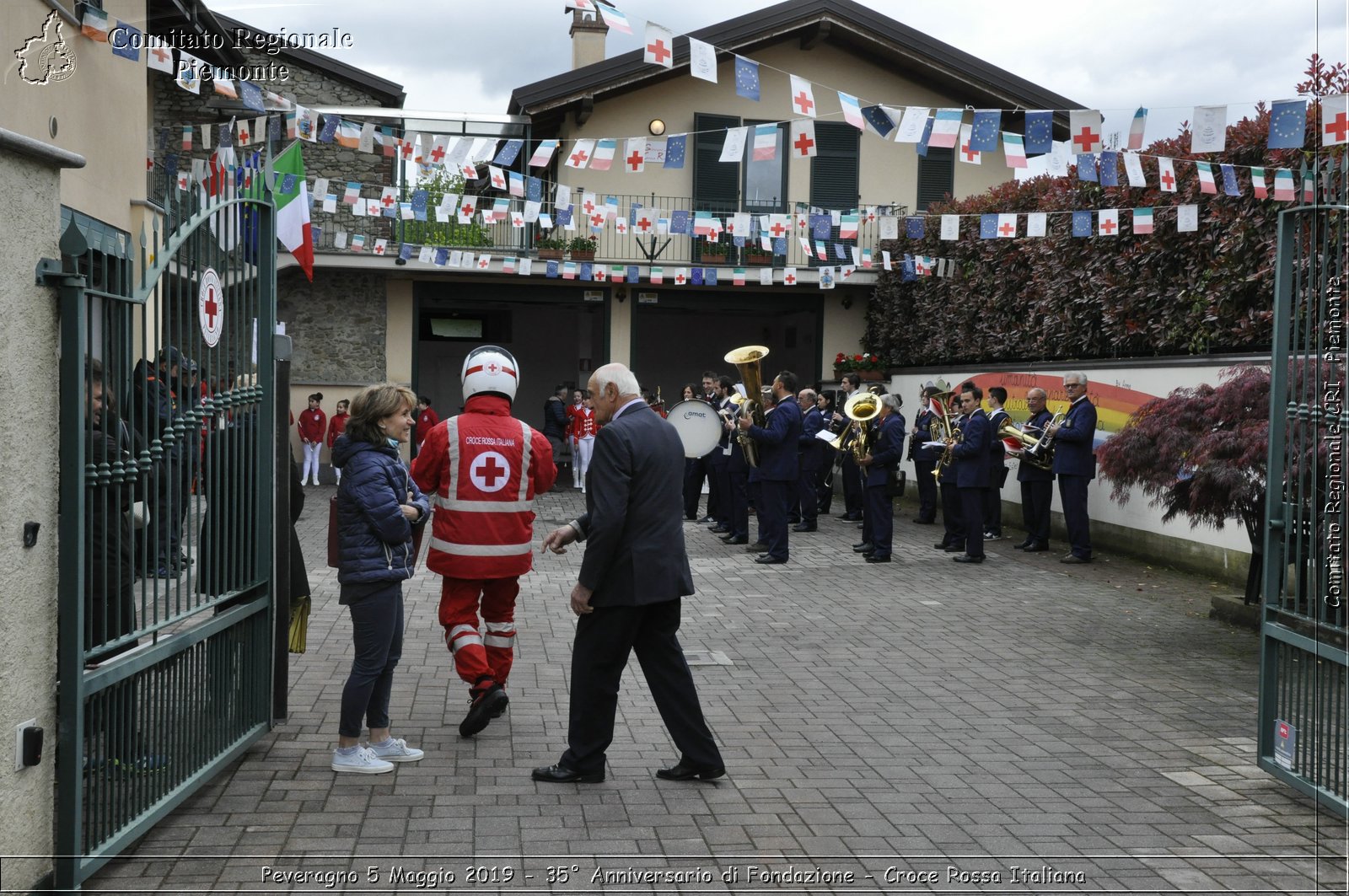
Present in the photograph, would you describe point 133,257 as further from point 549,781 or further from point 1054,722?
point 1054,722

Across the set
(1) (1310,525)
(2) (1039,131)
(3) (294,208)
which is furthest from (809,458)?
(1) (1310,525)

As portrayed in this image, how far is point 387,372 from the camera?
24.3 meters

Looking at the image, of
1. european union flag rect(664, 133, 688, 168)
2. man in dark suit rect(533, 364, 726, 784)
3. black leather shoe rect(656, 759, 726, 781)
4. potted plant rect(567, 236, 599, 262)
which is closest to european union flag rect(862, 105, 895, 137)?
european union flag rect(664, 133, 688, 168)

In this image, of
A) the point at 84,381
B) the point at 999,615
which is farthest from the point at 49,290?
the point at 999,615

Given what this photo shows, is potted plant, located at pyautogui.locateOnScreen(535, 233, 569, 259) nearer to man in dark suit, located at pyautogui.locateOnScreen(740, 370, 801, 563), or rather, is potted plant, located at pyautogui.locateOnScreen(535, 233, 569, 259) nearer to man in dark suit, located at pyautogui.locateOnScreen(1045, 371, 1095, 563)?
man in dark suit, located at pyautogui.locateOnScreen(740, 370, 801, 563)

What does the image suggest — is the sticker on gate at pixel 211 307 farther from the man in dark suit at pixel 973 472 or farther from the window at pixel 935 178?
Answer: the window at pixel 935 178

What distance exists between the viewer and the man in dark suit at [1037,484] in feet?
46.5

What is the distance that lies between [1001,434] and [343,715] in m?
10.4

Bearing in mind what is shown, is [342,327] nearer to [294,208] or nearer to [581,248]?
[581,248]

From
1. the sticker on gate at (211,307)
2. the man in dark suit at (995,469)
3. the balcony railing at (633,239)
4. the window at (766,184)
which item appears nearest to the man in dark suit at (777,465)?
the man in dark suit at (995,469)

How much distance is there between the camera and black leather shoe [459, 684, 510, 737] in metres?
6.24

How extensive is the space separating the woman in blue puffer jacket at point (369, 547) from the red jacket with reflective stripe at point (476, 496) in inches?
22.1

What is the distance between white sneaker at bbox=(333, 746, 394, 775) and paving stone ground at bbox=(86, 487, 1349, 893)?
6 cm

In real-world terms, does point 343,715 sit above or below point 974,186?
below
